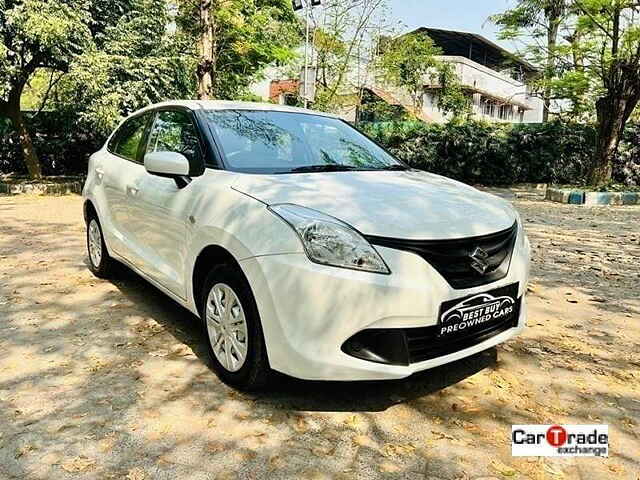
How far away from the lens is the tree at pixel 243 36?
16.0 metres

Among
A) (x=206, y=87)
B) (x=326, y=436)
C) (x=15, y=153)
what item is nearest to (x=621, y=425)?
(x=326, y=436)

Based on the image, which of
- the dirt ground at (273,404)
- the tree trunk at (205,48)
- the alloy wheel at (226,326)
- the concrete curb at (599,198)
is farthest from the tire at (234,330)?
the concrete curb at (599,198)

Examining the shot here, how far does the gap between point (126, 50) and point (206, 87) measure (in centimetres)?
177

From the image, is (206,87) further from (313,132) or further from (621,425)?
(621,425)

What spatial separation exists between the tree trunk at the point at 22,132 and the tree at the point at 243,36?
13.5 feet

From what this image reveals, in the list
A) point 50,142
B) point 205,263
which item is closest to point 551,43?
point 50,142

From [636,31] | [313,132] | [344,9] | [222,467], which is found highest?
[344,9]

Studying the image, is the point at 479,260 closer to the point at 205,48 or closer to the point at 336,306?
the point at 336,306

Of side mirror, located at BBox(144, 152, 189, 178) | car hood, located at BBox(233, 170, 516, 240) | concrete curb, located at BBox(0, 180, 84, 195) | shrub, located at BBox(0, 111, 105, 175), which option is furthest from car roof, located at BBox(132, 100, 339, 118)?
shrub, located at BBox(0, 111, 105, 175)

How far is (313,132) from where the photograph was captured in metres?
3.68

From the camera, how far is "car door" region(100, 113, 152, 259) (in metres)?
3.96

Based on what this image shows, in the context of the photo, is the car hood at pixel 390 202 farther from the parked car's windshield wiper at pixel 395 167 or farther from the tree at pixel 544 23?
the tree at pixel 544 23

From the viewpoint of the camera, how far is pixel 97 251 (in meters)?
4.81

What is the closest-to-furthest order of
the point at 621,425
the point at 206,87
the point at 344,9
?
the point at 621,425 < the point at 206,87 < the point at 344,9
